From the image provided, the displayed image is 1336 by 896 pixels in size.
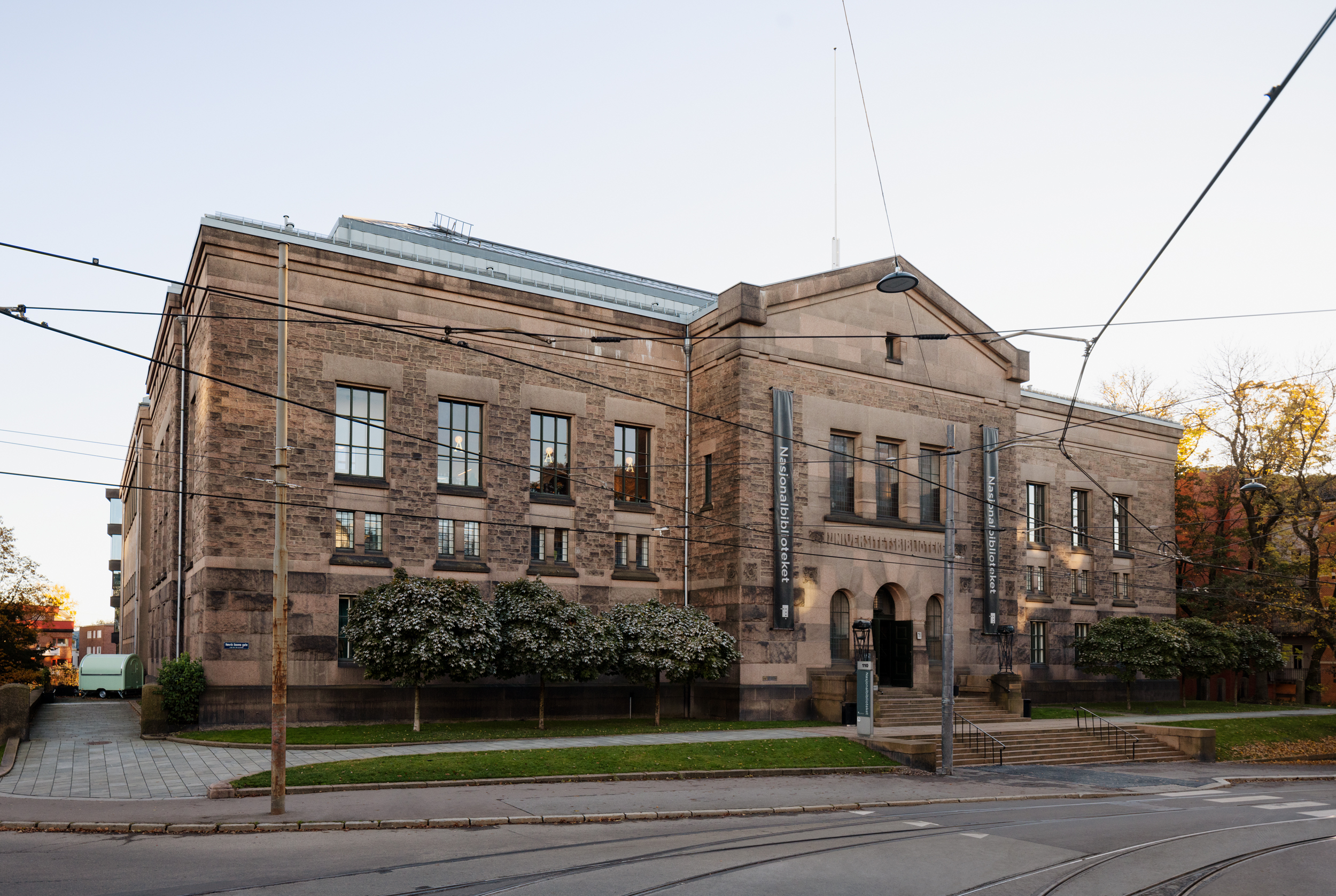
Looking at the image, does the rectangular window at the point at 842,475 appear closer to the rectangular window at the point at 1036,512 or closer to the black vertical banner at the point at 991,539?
the black vertical banner at the point at 991,539

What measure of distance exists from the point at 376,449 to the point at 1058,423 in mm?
27951

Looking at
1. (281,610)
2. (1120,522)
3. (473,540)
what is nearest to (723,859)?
(281,610)

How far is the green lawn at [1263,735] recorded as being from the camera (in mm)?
31844

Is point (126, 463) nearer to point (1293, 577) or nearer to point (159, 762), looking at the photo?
point (159, 762)

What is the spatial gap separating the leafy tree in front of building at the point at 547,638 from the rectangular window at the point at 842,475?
9.82 meters

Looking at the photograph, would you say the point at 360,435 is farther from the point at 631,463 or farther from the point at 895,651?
the point at 895,651

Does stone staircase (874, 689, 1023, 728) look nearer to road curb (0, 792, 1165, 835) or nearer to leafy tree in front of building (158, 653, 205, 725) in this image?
road curb (0, 792, 1165, 835)

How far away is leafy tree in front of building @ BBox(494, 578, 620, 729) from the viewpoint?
2638cm

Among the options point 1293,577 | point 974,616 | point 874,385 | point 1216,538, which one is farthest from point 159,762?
point 1216,538

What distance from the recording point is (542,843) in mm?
14445

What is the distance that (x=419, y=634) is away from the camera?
24766mm

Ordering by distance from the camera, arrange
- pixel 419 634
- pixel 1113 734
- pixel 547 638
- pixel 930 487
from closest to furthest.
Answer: pixel 419 634, pixel 547 638, pixel 1113 734, pixel 930 487

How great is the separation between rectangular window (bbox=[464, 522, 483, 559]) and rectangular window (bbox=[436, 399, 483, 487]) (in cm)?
119

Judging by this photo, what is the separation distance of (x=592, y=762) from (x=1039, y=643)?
83.5 feet
